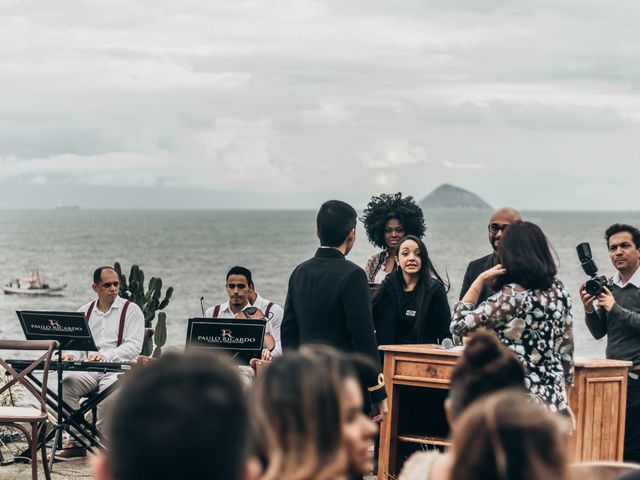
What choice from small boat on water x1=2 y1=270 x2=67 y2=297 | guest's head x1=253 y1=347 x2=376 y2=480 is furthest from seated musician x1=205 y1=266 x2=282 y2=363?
small boat on water x1=2 y1=270 x2=67 y2=297

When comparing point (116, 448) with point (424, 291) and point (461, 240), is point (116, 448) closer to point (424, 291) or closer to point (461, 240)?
point (424, 291)

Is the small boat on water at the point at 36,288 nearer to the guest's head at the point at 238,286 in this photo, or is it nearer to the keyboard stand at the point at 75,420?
the guest's head at the point at 238,286

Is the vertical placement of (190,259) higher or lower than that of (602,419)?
lower

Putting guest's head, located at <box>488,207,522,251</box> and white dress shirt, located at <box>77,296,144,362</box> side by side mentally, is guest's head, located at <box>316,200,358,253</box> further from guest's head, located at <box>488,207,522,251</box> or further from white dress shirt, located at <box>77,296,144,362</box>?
white dress shirt, located at <box>77,296,144,362</box>

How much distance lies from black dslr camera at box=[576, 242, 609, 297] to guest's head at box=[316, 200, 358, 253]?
1.60m

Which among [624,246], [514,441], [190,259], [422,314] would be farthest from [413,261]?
[190,259]

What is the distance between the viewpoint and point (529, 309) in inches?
222

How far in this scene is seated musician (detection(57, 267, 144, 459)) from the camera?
31.4 ft

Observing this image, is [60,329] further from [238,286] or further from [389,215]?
[389,215]

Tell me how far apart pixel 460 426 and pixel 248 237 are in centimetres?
11916

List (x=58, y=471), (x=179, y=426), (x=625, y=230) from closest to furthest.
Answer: (x=179, y=426)
(x=625, y=230)
(x=58, y=471)

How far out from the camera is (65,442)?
Result: 995 centimetres

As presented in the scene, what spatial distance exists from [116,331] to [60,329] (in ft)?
4.14

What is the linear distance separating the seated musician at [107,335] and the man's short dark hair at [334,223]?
3.75m
